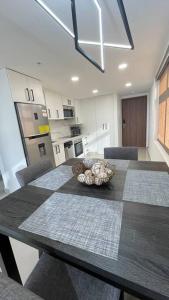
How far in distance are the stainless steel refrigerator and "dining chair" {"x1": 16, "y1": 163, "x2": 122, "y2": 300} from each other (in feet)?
6.42

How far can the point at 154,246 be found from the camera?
21.2 inches

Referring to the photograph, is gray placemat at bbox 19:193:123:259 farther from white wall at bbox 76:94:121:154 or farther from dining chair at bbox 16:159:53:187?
white wall at bbox 76:94:121:154

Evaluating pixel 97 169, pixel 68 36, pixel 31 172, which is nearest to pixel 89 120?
pixel 68 36

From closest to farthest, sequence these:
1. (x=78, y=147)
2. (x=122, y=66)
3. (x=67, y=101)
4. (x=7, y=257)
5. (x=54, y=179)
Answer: (x=7, y=257) < (x=54, y=179) < (x=122, y=66) < (x=78, y=147) < (x=67, y=101)

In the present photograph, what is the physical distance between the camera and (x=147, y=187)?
0.96 m

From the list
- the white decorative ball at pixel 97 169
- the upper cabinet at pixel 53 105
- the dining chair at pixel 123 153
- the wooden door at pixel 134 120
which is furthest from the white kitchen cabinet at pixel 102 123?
the white decorative ball at pixel 97 169

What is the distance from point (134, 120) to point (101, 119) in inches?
54.8

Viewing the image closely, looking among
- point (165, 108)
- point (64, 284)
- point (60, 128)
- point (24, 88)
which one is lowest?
point (64, 284)

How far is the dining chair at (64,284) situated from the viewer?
64 cm

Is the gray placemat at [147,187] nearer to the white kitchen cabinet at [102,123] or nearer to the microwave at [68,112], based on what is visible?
the microwave at [68,112]

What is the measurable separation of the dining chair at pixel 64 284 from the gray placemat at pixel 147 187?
17.7 inches

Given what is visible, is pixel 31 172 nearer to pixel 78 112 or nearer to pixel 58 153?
pixel 58 153

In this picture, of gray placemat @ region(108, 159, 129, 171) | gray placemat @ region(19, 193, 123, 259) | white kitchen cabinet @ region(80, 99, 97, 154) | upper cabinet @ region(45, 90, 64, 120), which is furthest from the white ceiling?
white kitchen cabinet @ region(80, 99, 97, 154)

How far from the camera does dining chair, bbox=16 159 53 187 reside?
4.19ft
